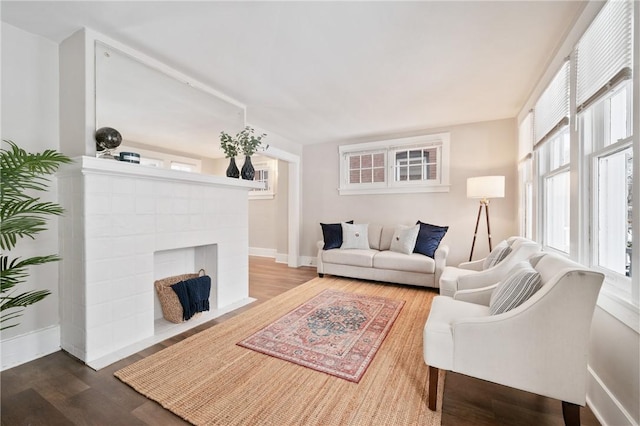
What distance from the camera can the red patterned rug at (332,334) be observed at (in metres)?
1.97

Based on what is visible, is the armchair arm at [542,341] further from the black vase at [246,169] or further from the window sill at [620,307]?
the black vase at [246,169]

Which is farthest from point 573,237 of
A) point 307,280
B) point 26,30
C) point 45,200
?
point 26,30

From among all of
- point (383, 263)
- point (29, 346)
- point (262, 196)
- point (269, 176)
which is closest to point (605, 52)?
point (383, 263)

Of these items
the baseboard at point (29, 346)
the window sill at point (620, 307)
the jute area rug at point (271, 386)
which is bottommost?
the jute area rug at point (271, 386)

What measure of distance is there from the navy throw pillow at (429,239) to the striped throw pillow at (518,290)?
2339 millimetres

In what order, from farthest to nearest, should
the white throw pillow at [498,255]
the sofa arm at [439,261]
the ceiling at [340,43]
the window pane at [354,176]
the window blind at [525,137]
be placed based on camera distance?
the window pane at [354,176] < the sofa arm at [439,261] < the window blind at [525,137] < the white throw pillow at [498,255] < the ceiling at [340,43]

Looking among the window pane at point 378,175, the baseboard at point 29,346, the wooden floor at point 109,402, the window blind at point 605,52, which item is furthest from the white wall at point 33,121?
the window pane at point 378,175

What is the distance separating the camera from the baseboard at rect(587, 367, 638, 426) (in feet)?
4.17

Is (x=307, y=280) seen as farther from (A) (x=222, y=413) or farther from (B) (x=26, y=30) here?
(B) (x=26, y=30)

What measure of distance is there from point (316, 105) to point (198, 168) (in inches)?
65.7

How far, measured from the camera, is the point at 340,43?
2141 mm

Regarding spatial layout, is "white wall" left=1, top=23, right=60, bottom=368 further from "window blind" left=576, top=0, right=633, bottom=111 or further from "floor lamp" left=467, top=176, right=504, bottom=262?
"floor lamp" left=467, top=176, right=504, bottom=262

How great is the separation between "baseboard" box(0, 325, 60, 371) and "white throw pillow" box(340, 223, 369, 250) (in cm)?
347

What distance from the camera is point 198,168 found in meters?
2.94
